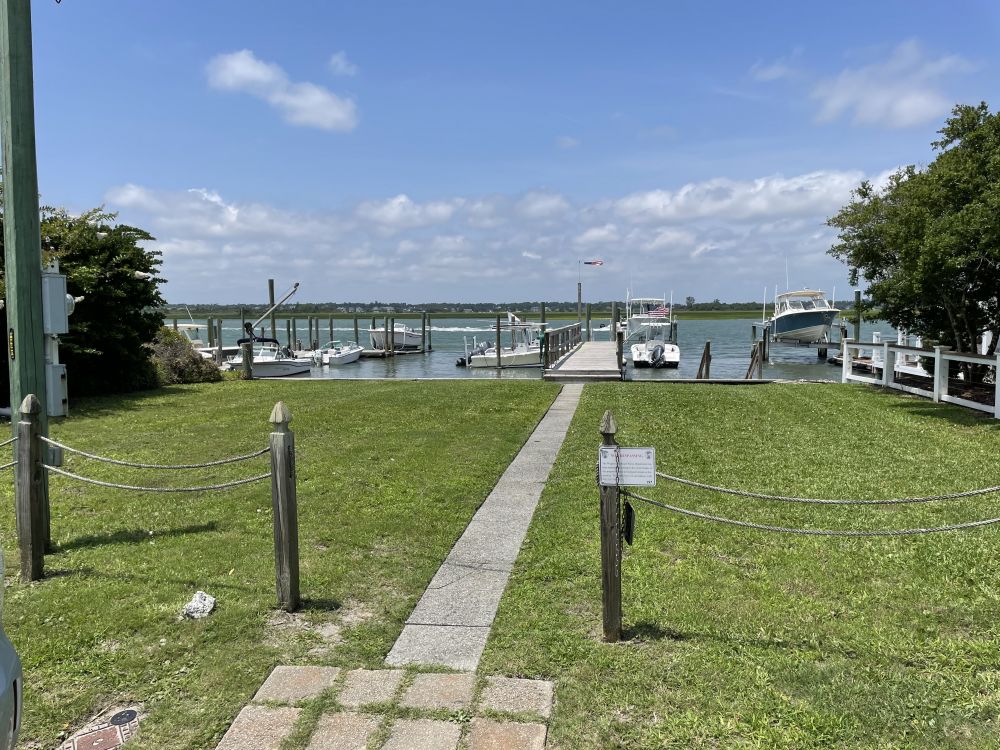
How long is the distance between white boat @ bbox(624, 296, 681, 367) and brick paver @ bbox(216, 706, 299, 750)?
38.0 meters

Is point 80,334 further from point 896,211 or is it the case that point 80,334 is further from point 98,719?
point 896,211

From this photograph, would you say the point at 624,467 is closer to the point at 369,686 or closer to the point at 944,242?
the point at 369,686

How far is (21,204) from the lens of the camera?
5.61 m

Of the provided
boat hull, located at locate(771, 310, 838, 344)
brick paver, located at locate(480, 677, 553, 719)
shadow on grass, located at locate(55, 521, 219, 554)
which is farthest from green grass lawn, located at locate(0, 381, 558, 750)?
boat hull, located at locate(771, 310, 838, 344)

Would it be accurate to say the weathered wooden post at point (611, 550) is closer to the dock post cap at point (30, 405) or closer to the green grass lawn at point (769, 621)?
the green grass lawn at point (769, 621)

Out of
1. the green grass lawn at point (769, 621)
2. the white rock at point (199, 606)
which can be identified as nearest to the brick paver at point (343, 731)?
the green grass lawn at point (769, 621)

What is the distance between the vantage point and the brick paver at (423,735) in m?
3.23

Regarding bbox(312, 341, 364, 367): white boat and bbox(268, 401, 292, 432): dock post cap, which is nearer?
bbox(268, 401, 292, 432): dock post cap

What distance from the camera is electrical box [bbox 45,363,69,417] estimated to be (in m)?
5.82

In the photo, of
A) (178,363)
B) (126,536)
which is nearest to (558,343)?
(178,363)

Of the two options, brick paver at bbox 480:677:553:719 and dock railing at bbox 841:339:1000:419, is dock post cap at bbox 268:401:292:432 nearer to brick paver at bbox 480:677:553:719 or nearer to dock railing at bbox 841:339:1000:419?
brick paver at bbox 480:677:553:719

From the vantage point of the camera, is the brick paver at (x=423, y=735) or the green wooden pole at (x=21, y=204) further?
the green wooden pole at (x=21, y=204)

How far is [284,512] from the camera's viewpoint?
4.64 m

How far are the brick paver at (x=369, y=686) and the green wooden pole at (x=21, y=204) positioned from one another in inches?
125
